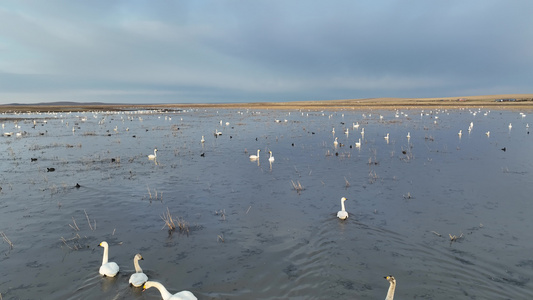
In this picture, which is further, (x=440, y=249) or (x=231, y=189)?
(x=231, y=189)

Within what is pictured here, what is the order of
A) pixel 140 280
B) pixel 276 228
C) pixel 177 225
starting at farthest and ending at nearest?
pixel 177 225, pixel 276 228, pixel 140 280

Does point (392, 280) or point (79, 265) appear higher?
point (392, 280)

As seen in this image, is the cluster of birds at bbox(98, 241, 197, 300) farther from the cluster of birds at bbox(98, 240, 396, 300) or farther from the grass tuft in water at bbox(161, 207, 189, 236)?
the grass tuft in water at bbox(161, 207, 189, 236)

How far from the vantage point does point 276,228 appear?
32.4ft

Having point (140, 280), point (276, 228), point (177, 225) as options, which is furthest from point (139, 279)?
point (276, 228)

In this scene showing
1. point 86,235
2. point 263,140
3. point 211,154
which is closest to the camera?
point 86,235

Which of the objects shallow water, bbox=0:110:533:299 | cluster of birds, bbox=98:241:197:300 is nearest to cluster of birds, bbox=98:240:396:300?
cluster of birds, bbox=98:241:197:300

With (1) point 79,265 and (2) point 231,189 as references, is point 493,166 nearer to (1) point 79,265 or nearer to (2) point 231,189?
(2) point 231,189

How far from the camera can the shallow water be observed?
7.08 meters

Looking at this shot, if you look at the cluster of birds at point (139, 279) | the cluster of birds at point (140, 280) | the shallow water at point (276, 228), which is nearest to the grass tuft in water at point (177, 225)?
the shallow water at point (276, 228)

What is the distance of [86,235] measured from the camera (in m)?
9.61

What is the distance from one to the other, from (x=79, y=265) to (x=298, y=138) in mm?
23832

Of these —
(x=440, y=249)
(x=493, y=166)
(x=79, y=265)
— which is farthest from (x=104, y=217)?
(x=493, y=166)

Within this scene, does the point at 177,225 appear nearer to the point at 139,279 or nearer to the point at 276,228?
the point at 276,228
